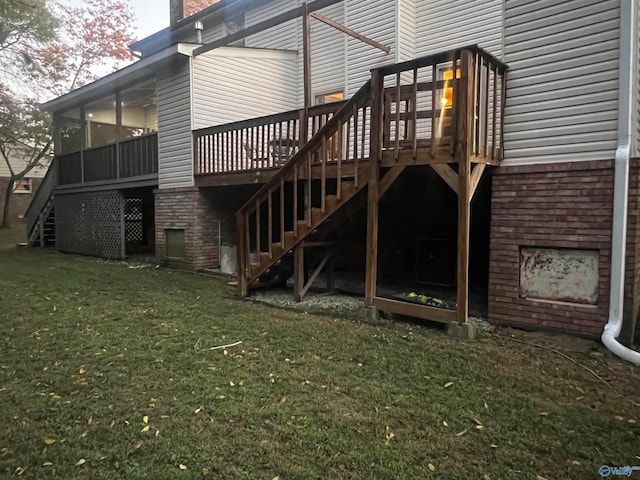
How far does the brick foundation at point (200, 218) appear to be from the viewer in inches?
370

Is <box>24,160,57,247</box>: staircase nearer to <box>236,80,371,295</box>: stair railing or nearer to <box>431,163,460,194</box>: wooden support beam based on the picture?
<box>236,80,371,295</box>: stair railing

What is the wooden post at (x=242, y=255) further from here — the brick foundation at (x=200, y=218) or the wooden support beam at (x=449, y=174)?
the wooden support beam at (x=449, y=174)

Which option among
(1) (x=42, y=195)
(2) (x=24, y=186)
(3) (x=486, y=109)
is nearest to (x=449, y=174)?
(3) (x=486, y=109)

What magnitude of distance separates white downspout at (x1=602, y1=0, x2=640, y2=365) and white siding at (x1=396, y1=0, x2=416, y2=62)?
524 cm

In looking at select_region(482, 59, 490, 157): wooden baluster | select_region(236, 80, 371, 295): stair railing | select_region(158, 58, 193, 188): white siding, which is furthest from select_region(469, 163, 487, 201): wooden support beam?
select_region(158, 58, 193, 188): white siding

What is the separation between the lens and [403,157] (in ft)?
16.6

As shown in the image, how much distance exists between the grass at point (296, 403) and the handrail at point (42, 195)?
10210mm

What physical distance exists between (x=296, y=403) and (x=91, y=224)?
11.3m

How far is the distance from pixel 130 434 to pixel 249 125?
247 inches

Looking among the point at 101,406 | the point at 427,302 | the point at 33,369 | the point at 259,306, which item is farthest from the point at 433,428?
the point at 259,306

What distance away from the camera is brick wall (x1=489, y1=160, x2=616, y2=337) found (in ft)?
14.6

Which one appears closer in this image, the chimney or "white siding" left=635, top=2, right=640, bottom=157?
"white siding" left=635, top=2, right=640, bottom=157

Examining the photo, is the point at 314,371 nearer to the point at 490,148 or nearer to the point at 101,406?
the point at 101,406

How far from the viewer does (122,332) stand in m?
4.91
